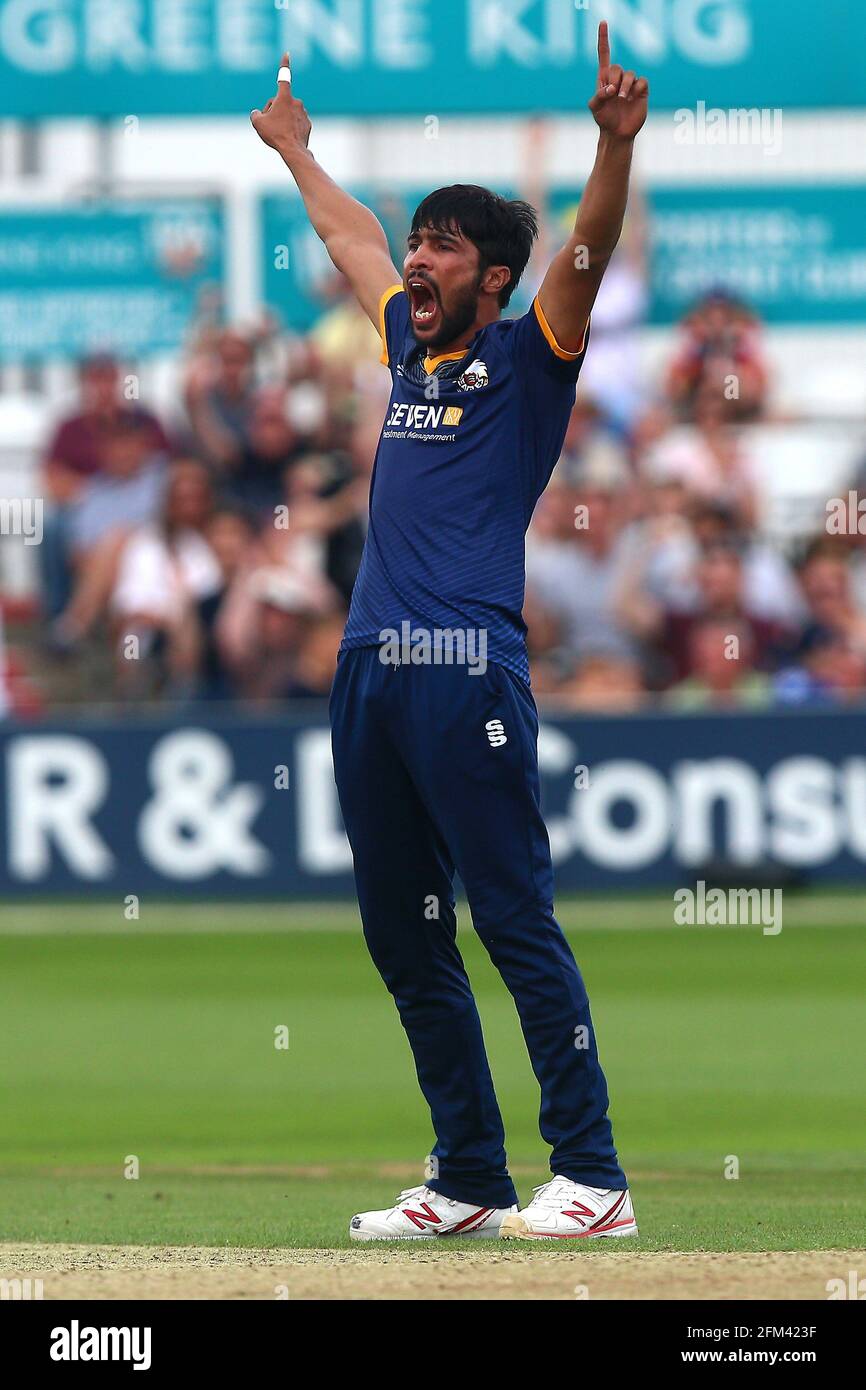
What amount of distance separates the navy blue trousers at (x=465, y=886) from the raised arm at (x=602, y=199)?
2.84 ft

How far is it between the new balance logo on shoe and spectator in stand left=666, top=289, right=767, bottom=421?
1123 centimetres

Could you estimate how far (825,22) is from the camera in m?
13.2

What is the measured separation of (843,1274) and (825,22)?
980 centimetres

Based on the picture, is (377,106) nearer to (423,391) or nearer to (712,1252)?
(423,391)

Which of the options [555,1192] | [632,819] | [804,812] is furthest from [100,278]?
[555,1192]

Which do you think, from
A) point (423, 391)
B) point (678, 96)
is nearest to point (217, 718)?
point (678, 96)

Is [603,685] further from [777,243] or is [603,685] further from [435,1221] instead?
[435,1221]

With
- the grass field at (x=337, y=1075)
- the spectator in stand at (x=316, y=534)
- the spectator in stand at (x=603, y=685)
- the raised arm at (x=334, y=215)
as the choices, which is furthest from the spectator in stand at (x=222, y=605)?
the raised arm at (x=334, y=215)

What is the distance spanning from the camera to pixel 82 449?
15570 millimetres

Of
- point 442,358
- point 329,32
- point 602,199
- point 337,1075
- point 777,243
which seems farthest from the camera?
point 777,243

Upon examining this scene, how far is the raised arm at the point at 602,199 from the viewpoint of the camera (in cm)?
507

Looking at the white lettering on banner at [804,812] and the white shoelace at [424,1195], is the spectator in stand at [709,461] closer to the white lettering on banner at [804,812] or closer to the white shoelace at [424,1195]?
the white lettering on banner at [804,812]

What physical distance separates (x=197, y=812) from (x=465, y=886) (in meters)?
8.72

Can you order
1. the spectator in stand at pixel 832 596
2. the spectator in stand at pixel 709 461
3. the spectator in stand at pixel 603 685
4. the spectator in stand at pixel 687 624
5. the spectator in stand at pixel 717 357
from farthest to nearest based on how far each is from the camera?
the spectator in stand at pixel 717 357 < the spectator in stand at pixel 709 461 < the spectator in stand at pixel 832 596 < the spectator in stand at pixel 687 624 < the spectator in stand at pixel 603 685
